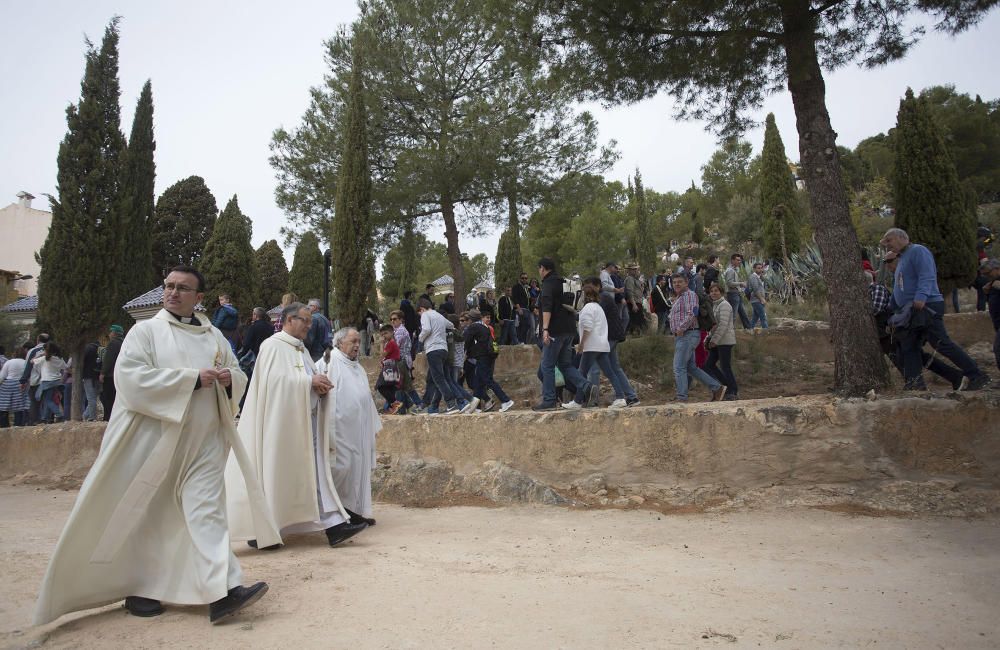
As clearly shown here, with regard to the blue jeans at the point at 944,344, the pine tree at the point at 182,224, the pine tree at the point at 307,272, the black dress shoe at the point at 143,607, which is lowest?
the black dress shoe at the point at 143,607

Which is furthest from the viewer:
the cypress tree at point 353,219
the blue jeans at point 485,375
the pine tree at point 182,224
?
the pine tree at point 182,224

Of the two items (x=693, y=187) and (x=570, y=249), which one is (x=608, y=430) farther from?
(x=693, y=187)

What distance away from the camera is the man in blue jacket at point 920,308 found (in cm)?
614

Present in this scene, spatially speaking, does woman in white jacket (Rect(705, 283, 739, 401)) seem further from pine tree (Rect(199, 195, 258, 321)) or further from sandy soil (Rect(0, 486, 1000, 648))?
pine tree (Rect(199, 195, 258, 321))

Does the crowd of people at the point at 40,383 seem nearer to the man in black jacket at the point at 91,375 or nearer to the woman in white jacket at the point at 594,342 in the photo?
the man in black jacket at the point at 91,375

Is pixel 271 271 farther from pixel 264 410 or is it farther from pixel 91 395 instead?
pixel 264 410

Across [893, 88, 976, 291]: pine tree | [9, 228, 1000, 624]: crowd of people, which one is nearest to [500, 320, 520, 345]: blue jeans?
[9, 228, 1000, 624]: crowd of people

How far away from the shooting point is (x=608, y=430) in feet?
23.0

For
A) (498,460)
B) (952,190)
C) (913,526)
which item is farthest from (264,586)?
(952,190)

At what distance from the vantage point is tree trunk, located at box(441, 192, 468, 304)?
17.6m

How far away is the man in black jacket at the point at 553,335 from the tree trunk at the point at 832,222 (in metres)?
2.81

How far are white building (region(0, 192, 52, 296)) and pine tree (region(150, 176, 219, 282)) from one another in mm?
10822

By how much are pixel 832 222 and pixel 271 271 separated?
37147mm

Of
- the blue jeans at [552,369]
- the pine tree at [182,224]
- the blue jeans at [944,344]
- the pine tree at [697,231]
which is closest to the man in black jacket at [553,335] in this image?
the blue jeans at [552,369]
